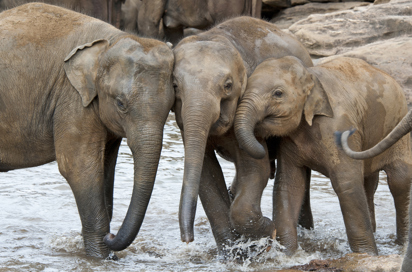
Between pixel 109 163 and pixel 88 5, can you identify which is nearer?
pixel 109 163

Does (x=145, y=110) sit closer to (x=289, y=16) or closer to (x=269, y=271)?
(x=269, y=271)

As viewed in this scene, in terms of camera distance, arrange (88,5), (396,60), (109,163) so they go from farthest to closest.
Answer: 1. (88,5)
2. (396,60)
3. (109,163)

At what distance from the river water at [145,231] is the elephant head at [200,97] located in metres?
0.95

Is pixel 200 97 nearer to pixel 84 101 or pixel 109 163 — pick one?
pixel 84 101

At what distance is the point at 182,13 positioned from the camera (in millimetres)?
15250

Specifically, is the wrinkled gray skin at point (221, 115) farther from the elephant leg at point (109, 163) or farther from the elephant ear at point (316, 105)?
the elephant leg at point (109, 163)

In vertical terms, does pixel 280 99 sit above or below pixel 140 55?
below

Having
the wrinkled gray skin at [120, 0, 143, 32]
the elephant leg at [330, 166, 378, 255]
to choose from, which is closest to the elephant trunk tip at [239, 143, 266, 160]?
the elephant leg at [330, 166, 378, 255]

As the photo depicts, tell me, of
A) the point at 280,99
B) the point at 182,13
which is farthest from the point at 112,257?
the point at 182,13

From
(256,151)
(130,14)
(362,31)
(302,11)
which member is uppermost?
(256,151)

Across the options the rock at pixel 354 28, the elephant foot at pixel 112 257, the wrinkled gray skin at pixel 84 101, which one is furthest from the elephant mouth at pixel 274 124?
the rock at pixel 354 28

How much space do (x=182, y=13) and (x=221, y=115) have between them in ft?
34.9

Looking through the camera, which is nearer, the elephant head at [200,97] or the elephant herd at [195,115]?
the elephant head at [200,97]

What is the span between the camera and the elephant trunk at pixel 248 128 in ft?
15.7
